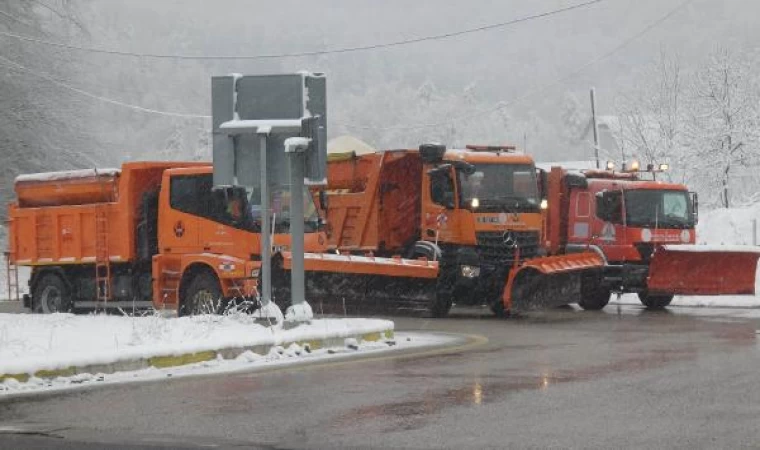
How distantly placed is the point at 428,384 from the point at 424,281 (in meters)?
10.2

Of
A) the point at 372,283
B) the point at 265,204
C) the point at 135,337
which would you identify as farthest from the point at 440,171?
the point at 135,337

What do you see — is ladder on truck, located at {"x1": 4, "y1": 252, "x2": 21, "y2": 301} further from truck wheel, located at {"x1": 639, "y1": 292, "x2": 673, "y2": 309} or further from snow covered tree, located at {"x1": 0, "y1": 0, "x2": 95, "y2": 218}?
truck wheel, located at {"x1": 639, "y1": 292, "x2": 673, "y2": 309}

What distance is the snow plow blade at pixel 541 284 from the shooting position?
2170 centimetres

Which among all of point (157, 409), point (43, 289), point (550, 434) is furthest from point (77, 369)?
point (43, 289)

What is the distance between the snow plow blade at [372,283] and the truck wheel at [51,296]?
4796mm

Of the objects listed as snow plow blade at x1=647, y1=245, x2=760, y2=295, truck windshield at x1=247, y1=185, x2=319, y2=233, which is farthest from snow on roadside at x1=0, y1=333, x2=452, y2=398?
snow plow blade at x1=647, y1=245, x2=760, y2=295

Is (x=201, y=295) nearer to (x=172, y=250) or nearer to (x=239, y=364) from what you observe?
(x=172, y=250)

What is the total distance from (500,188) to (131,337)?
10.3 meters

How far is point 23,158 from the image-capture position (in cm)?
4478

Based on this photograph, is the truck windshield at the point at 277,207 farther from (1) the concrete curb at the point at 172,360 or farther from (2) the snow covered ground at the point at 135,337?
(1) the concrete curb at the point at 172,360

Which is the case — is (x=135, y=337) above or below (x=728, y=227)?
below

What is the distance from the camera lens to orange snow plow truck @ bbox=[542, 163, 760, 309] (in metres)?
24.0

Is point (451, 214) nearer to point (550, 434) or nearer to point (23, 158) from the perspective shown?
point (550, 434)

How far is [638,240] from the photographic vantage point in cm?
2530
